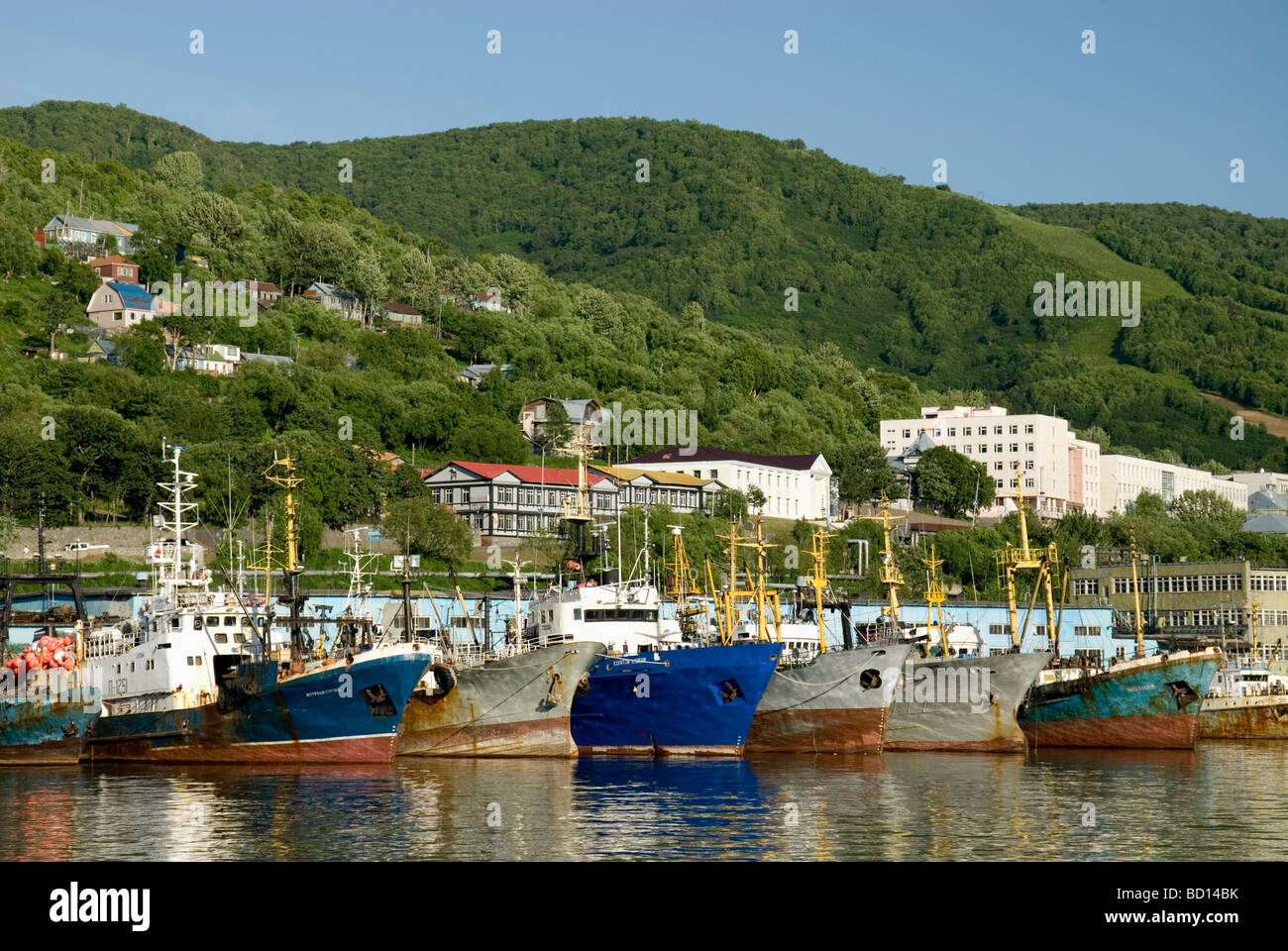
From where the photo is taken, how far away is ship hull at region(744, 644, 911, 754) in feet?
215

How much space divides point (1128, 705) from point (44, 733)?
48.3m

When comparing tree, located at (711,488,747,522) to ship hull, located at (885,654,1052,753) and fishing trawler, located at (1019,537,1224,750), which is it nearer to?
fishing trawler, located at (1019,537,1224,750)

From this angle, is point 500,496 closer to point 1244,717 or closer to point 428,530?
point 428,530

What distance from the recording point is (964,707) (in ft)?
232

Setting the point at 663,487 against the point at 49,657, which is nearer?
the point at 49,657

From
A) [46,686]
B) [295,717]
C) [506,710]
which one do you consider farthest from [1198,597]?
[46,686]

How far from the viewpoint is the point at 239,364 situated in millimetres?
184750

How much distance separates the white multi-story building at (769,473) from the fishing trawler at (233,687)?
365 ft

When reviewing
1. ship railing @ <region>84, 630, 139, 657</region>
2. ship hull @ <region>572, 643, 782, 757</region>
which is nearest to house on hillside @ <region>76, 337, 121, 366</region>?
ship railing @ <region>84, 630, 139, 657</region>

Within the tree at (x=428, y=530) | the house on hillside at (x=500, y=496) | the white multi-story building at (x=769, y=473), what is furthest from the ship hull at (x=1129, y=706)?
the white multi-story building at (x=769, y=473)
